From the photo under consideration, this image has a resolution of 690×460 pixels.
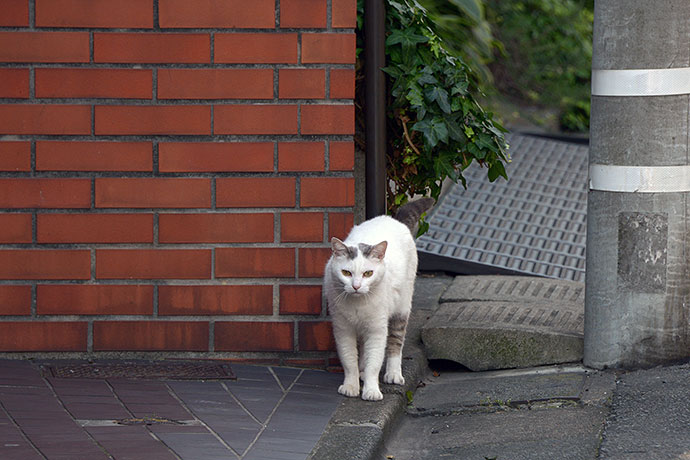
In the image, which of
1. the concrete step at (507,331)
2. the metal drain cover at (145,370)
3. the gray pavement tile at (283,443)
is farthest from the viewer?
the concrete step at (507,331)

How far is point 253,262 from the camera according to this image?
12.8 feet

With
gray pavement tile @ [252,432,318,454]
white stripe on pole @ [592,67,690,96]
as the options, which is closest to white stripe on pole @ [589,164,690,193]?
white stripe on pole @ [592,67,690,96]

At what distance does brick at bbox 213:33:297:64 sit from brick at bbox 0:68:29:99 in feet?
2.54

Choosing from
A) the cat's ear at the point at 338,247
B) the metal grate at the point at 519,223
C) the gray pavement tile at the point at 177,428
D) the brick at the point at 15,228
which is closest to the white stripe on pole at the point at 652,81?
the cat's ear at the point at 338,247

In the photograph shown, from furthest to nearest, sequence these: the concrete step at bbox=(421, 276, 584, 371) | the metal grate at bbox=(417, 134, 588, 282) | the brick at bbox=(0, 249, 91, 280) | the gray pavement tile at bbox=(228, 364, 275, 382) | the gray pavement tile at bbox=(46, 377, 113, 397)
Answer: the metal grate at bbox=(417, 134, 588, 282), the concrete step at bbox=(421, 276, 584, 371), the brick at bbox=(0, 249, 91, 280), the gray pavement tile at bbox=(228, 364, 275, 382), the gray pavement tile at bbox=(46, 377, 113, 397)

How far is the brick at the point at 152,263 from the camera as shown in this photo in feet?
12.7

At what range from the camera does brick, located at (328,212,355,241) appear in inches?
154

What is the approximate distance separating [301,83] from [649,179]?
1.45 metres

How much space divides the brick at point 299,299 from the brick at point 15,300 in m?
1.05

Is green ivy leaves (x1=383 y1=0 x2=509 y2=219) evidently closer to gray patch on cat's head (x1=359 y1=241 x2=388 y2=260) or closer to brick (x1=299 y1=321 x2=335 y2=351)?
gray patch on cat's head (x1=359 y1=241 x2=388 y2=260)

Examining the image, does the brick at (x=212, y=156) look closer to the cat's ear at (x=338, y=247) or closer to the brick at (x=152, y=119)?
the brick at (x=152, y=119)

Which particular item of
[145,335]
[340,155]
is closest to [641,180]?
[340,155]

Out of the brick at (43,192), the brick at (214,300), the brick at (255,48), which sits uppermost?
the brick at (255,48)

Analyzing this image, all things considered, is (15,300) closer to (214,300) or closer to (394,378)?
(214,300)
